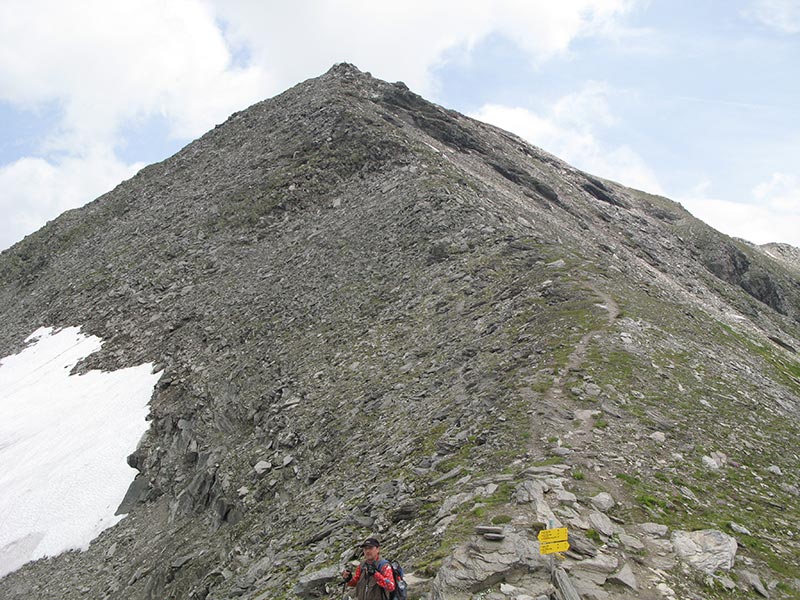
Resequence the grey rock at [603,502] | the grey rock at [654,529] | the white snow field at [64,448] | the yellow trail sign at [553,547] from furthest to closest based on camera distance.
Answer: the white snow field at [64,448] → the grey rock at [603,502] → the grey rock at [654,529] → the yellow trail sign at [553,547]

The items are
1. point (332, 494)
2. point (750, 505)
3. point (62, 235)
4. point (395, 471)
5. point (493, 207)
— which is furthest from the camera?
point (62, 235)

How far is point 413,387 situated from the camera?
19.5 meters

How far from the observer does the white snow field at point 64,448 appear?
25.6 meters

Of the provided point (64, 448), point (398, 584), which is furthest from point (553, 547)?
point (64, 448)

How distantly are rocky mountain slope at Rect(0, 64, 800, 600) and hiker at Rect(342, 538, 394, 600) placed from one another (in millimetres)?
752

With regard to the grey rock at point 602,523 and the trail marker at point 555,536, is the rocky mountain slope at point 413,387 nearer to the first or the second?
the grey rock at point 602,523

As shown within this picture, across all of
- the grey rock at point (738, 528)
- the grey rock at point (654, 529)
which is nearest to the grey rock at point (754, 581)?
the grey rock at point (738, 528)

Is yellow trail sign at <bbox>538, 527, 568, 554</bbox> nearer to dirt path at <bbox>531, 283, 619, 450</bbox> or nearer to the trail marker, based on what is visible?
the trail marker

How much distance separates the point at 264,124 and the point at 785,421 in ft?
162

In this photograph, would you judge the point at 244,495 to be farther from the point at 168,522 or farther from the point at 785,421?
the point at 785,421

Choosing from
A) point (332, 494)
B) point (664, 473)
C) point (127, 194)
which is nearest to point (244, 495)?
point (332, 494)

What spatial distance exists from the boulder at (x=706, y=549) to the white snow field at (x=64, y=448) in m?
23.2

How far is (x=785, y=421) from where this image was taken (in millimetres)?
16484

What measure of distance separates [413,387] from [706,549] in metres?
10.8
